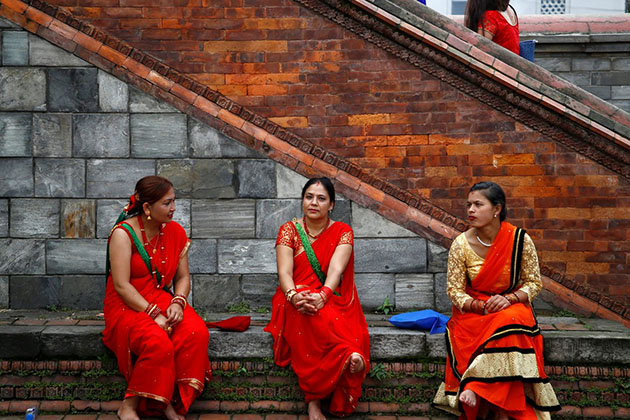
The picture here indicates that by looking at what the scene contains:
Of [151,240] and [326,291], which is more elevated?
[151,240]

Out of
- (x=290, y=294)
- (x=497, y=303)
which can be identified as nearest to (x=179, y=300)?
(x=290, y=294)

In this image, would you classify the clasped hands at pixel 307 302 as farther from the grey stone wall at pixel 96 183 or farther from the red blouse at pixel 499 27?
the red blouse at pixel 499 27

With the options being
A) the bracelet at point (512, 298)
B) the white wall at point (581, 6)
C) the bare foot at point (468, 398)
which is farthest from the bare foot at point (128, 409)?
the white wall at point (581, 6)

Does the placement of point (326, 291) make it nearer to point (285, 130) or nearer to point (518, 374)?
point (518, 374)

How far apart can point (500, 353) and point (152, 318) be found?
242 cm

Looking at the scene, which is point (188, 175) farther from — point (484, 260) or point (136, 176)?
point (484, 260)

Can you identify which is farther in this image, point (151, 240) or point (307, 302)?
point (151, 240)

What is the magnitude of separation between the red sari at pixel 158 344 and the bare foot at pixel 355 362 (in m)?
1.07

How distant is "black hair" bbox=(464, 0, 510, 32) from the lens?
6703mm

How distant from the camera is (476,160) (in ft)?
20.0

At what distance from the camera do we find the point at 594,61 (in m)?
8.45

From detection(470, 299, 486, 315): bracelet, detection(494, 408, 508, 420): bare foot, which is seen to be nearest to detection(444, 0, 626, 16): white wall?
detection(470, 299, 486, 315): bracelet

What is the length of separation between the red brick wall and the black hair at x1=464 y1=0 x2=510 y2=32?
3.64ft

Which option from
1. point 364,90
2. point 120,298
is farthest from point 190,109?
point 120,298
